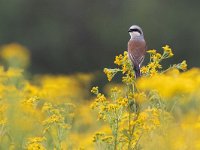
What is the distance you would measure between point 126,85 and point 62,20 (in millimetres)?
27823

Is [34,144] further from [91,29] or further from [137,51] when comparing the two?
[91,29]

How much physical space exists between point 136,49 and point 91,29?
86.7ft

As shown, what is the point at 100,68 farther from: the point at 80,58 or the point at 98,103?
the point at 98,103

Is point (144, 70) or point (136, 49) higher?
point (136, 49)

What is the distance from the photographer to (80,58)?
1257 inches

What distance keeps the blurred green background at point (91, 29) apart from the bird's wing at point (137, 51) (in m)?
20.9

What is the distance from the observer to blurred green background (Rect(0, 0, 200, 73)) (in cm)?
2981

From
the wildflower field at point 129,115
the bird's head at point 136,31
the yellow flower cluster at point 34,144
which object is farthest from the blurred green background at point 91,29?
the yellow flower cluster at point 34,144

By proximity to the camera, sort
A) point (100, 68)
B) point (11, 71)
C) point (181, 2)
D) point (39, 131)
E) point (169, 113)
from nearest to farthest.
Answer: point (169, 113) → point (39, 131) → point (11, 71) → point (100, 68) → point (181, 2)

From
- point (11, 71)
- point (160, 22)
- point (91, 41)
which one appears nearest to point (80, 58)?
point (91, 41)

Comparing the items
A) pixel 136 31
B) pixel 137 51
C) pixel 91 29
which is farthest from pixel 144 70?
pixel 91 29

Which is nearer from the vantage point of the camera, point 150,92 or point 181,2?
point 150,92

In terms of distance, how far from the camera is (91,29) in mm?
33156

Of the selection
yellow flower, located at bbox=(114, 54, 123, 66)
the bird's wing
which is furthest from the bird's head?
yellow flower, located at bbox=(114, 54, 123, 66)
